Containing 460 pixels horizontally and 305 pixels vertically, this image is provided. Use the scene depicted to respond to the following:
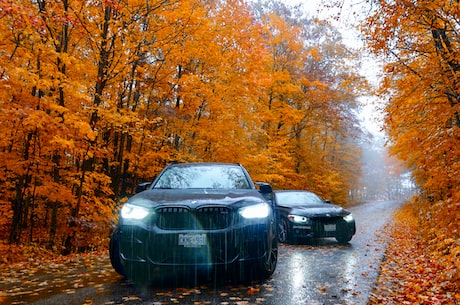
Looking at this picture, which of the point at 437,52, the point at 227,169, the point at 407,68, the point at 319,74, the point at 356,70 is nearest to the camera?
the point at 227,169

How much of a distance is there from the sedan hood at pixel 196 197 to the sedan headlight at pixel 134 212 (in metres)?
0.06

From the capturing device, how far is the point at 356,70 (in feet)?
41.8

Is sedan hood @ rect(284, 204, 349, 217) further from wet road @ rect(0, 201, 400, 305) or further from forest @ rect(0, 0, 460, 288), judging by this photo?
forest @ rect(0, 0, 460, 288)

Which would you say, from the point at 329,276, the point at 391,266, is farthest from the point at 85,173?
the point at 391,266

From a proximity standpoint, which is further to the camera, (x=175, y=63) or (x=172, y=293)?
(x=175, y=63)

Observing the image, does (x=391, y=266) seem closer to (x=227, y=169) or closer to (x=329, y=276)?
(x=329, y=276)

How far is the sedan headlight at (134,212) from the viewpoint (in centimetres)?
420

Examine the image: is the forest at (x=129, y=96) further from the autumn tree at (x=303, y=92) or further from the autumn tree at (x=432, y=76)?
the autumn tree at (x=432, y=76)

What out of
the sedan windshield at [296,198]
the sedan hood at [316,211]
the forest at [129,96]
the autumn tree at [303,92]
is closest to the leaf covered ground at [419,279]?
the sedan hood at [316,211]

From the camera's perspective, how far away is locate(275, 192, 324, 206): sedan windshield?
9.97 metres

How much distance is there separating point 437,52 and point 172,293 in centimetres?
783

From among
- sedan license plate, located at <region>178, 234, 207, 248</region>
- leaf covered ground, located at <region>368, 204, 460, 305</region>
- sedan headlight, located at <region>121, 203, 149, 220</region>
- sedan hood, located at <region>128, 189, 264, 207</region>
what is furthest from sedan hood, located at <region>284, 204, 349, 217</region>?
sedan headlight, located at <region>121, 203, 149, 220</region>

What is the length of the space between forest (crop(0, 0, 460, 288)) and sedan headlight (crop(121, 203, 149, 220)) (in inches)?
151

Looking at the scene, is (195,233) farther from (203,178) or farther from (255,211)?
(203,178)
